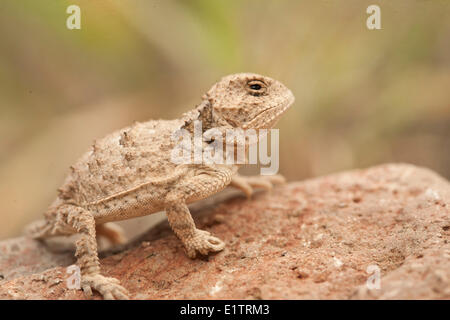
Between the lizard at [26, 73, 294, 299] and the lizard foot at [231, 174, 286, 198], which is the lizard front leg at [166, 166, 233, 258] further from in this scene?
the lizard foot at [231, 174, 286, 198]

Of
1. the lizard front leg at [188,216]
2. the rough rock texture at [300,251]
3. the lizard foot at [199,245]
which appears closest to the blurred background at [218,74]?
the rough rock texture at [300,251]

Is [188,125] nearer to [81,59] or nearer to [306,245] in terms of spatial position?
[306,245]

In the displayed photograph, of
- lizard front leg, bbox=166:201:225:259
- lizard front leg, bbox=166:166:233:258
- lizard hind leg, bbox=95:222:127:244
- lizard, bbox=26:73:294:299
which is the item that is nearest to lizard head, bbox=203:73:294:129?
lizard, bbox=26:73:294:299

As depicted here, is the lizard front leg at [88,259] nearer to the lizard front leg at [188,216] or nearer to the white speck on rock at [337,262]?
the lizard front leg at [188,216]

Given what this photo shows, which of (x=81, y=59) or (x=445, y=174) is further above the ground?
(x=81, y=59)

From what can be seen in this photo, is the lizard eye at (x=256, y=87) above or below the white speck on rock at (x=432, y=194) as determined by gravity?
above

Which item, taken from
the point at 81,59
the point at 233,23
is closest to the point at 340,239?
the point at 233,23
